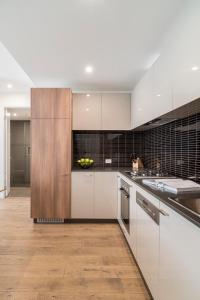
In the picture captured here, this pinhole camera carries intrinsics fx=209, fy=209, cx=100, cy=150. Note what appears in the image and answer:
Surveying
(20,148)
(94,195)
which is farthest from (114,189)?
(20,148)

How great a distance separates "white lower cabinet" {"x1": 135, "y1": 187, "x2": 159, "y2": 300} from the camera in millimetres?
1527

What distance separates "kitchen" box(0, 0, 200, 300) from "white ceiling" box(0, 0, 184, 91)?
58 millimetres

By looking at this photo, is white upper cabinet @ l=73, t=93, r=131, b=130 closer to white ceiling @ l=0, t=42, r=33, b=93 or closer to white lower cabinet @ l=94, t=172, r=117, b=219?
white lower cabinet @ l=94, t=172, r=117, b=219

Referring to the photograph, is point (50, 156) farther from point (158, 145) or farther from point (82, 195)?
point (158, 145)

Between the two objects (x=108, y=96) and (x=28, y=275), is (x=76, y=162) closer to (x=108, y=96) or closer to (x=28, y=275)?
(x=108, y=96)

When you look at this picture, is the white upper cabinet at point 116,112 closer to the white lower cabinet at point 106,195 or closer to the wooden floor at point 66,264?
the white lower cabinet at point 106,195

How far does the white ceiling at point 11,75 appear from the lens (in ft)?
9.34

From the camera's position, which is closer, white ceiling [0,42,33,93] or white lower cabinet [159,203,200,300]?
white lower cabinet [159,203,200,300]

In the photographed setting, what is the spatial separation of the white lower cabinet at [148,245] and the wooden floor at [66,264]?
223mm

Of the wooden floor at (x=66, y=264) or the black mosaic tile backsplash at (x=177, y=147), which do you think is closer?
the wooden floor at (x=66, y=264)

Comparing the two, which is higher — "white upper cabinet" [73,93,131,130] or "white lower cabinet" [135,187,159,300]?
"white upper cabinet" [73,93,131,130]

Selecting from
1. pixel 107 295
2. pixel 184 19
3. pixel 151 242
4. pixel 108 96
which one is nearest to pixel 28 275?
pixel 107 295

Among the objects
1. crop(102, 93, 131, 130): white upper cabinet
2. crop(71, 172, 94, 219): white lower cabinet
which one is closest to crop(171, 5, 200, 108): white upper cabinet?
crop(102, 93, 131, 130): white upper cabinet

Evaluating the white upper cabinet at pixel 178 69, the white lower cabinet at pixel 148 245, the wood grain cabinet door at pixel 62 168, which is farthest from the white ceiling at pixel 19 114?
the white lower cabinet at pixel 148 245
